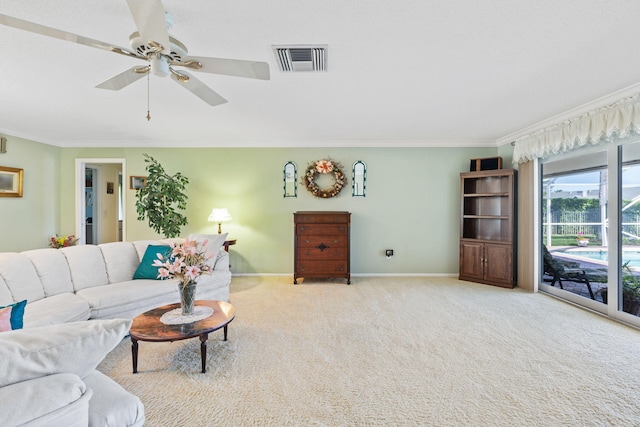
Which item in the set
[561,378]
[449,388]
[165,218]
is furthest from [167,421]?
[165,218]

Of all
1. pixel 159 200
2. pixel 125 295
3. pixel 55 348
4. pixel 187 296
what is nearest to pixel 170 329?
pixel 187 296

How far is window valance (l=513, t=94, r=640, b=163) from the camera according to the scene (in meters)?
2.84

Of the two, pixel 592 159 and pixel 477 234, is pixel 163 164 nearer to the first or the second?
pixel 477 234

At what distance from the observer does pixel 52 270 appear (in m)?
2.83

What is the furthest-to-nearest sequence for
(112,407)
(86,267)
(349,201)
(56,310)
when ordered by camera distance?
(349,201) → (86,267) → (56,310) → (112,407)

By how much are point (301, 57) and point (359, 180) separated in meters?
3.10

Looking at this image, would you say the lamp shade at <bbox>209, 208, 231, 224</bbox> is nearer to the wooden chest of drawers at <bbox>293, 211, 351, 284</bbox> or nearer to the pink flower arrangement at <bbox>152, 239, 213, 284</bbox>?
the wooden chest of drawers at <bbox>293, 211, 351, 284</bbox>

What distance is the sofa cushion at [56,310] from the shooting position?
2172 mm

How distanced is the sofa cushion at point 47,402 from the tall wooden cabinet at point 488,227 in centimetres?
493

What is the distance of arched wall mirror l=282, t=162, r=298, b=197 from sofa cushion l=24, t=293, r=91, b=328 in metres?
3.17

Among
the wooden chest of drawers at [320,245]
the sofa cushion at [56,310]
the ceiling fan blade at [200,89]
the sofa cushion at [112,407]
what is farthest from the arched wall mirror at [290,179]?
the sofa cushion at [112,407]

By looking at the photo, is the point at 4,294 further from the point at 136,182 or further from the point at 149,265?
the point at 136,182

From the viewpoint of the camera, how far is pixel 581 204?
12.1 ft

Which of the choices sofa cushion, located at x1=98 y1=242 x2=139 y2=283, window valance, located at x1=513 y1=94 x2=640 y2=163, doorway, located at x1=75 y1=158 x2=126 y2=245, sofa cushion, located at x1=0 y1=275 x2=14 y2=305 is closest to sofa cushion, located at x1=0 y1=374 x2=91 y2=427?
sofa cushion, located at x1=0 y1=275 x2=14 y2=305
